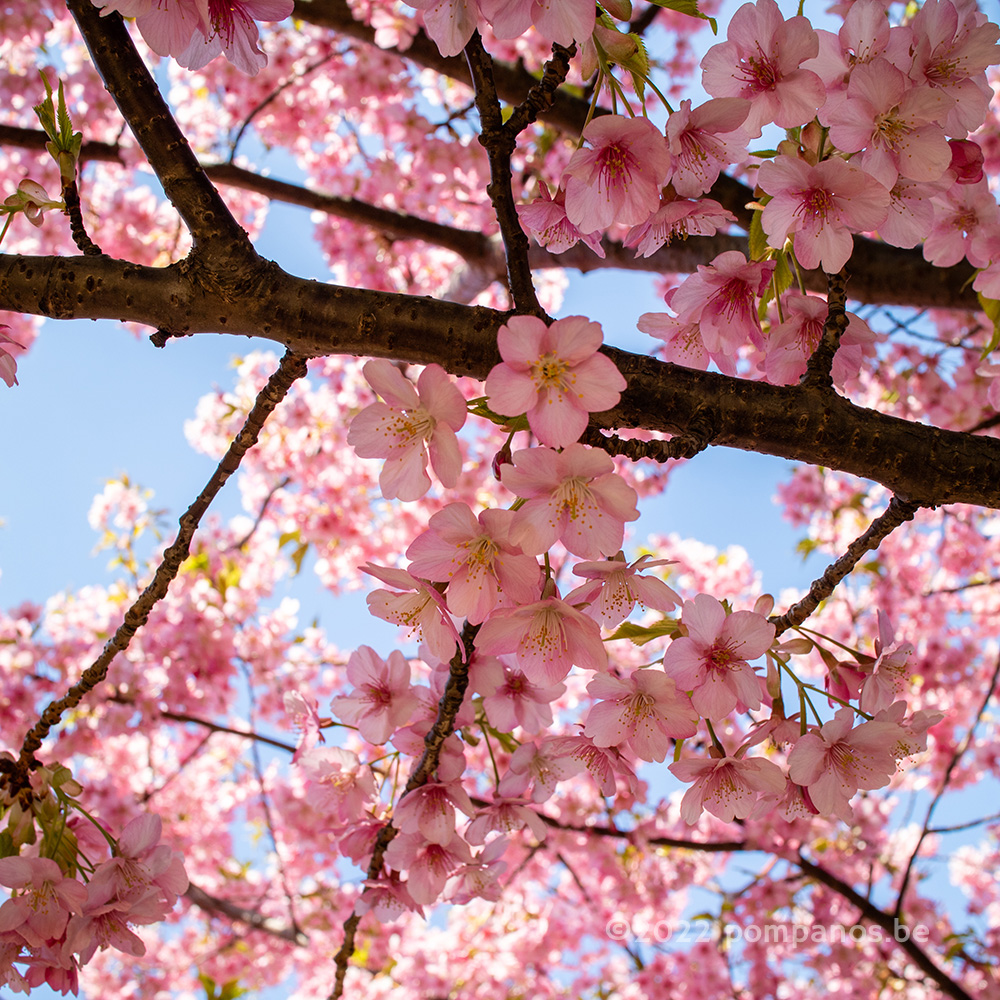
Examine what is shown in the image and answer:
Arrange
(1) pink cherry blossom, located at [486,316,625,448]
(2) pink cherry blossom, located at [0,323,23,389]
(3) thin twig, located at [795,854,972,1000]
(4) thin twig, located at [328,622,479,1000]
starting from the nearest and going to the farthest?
(1) pink cherry blossom, located at [486,316,625,448] < (4) thin twig, located at [328,622,479,1000] < (2) pink cherry blossom, located at [0,323,23,389] < (3) thin twig, located at [795,854,972,1000]

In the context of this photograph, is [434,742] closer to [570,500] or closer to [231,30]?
[570,500]

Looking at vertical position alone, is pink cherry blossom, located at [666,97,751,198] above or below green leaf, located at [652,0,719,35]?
below

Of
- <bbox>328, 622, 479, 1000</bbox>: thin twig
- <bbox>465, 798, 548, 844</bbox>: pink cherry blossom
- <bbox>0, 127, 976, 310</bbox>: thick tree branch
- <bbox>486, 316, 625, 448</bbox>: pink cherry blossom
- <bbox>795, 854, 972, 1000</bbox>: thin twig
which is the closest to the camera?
<bbox>486, 316, 625, 448</bbox>: pink cherry blossom

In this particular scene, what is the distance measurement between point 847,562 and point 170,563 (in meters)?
1.08

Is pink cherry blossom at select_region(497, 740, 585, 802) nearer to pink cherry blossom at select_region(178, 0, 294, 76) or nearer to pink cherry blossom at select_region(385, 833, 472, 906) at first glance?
pink cherry blossom at select_region(385, 833, 472, 906)

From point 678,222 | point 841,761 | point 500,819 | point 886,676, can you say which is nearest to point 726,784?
point 841,761

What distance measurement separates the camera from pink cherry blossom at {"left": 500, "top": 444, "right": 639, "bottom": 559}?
78cm

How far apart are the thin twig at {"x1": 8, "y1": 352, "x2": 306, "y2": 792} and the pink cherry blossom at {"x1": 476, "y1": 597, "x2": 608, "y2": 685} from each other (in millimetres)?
518

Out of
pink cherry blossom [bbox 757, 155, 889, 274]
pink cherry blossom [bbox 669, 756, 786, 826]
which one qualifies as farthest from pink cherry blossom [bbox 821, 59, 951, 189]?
pink cherry blossom [bbox 669, 756, 786, 826]

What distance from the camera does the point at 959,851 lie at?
7.27 metres

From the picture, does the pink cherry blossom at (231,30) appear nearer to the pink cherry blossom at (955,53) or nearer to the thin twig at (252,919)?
the pink cherry blossom at (955,53)

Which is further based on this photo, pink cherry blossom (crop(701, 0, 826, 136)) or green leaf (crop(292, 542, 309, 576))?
green leaf (crop(292, 542, 309, 576))

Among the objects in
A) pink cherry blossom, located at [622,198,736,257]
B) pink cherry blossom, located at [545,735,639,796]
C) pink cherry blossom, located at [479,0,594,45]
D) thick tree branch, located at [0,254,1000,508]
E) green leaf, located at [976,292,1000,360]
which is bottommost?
pink cherry blossom, located at [545,735,639,796]

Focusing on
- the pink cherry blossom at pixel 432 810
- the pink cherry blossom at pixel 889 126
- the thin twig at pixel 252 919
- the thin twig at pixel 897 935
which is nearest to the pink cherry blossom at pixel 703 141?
the pink cherry blossom at pixel 889 126
